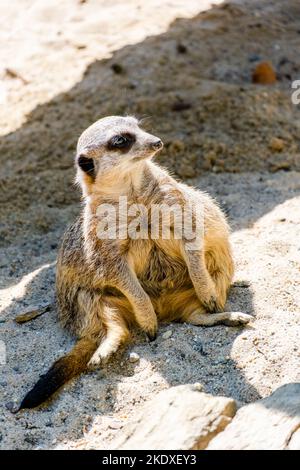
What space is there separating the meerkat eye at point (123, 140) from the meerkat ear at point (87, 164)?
12cm

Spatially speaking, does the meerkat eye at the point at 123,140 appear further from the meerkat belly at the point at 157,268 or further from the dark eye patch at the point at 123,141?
the meerkat belly at the point at 157,268

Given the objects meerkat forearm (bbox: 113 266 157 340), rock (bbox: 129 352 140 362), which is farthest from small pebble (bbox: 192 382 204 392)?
meerkat forearm (bbox: 113 266 157 340)

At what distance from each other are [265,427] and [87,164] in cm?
126

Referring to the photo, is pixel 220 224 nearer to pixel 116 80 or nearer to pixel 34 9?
pixel 116 80

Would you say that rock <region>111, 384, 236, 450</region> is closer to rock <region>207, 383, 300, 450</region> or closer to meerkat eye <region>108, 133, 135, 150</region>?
rock <region>207, 383, 300, 450</region>

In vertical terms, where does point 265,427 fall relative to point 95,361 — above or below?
above

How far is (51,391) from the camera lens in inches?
97.7

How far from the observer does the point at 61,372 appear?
2.54 m

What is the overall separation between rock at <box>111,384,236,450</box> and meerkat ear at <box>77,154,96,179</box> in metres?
1.00

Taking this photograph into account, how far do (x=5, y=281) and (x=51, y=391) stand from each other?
1176 millimetres

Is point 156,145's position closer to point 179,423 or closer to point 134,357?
point 134,357

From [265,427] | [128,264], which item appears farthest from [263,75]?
[265,427]

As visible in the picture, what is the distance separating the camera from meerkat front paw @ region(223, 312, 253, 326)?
2.75 m
